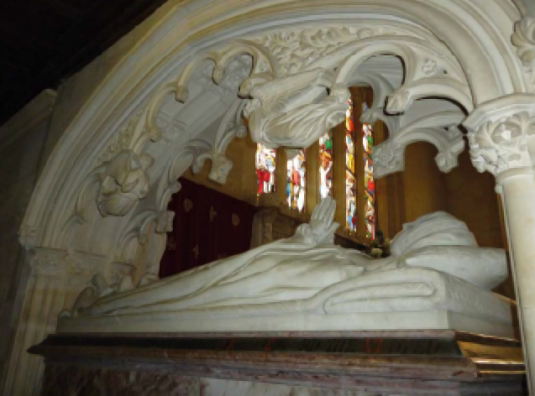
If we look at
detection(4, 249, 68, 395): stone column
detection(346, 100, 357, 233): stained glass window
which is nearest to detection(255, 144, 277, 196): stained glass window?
detection(346, 100, 357, 233): stained glass window

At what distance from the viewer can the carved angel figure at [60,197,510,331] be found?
5.70ft

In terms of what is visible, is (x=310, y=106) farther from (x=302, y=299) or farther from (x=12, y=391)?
(x=12, y=391)

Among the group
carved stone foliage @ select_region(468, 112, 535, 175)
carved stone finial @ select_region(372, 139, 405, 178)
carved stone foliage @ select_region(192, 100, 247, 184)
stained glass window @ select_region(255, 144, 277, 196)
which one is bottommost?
carved stone foliage @ select_region(468, 112, 535, 175)

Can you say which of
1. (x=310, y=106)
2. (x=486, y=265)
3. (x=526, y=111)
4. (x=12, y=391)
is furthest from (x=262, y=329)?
(x=12, y=391)

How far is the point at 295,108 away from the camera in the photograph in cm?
253

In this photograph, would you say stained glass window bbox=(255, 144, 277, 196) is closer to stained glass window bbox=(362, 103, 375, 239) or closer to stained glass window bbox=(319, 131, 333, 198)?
stained glass window bbox=(319, 131, 333, 198)

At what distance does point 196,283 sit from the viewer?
98.6 inches

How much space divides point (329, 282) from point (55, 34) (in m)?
3.04

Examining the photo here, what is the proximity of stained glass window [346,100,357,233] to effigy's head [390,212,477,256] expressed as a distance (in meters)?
7.29

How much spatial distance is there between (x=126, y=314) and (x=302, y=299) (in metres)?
1.24

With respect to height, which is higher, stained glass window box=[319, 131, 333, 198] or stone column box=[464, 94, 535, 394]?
stained glass window box=[319, 131, 333, 198]

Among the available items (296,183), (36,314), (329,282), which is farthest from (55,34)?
(296,183)

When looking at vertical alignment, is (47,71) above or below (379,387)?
above

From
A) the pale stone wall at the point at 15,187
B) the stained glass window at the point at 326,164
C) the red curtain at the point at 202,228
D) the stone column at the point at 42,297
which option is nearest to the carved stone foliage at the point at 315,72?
the stone column at the point at 42,297
